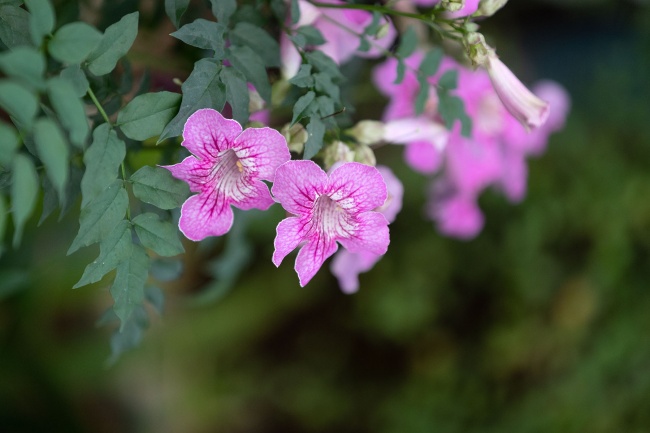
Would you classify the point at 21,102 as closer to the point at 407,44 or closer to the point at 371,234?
the point at 371,234

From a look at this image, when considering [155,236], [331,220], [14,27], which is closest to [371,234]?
[331,220]

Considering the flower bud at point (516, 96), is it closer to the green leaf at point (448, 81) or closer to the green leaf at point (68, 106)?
the green leaf at point (448, 81)

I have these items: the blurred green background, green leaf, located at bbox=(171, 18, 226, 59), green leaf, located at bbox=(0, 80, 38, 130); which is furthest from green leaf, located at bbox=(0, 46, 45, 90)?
the blurred green background

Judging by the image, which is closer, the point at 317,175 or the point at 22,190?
the point at 22,190

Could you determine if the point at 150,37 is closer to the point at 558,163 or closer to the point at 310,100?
the point at 310,100

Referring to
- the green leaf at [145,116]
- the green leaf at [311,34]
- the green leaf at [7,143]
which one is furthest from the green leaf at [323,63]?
the green leaf at [7,143]

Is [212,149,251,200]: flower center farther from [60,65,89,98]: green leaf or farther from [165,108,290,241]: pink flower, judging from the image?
[60,65,89,98]: green leaf

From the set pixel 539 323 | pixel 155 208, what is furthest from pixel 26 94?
pixel 539 323
